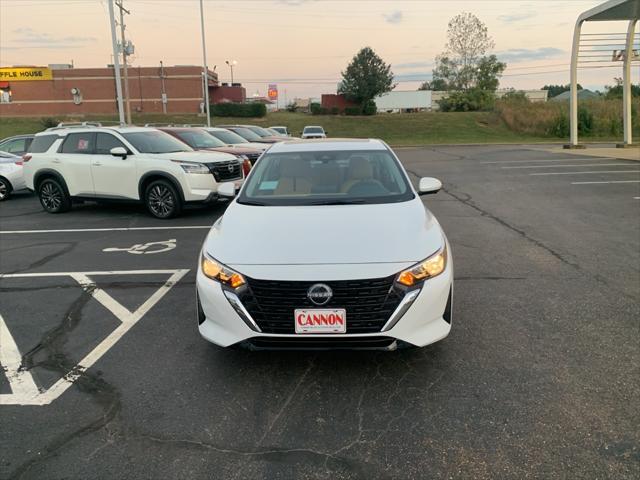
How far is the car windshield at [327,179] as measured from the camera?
4676 millimetres

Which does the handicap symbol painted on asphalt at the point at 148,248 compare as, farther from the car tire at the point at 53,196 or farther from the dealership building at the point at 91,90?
the dealership building at the point at 91,90

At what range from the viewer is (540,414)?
3.18 meters

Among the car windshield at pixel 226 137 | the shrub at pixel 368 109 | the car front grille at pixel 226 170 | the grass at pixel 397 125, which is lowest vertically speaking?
the car front grille at pixel 226 170

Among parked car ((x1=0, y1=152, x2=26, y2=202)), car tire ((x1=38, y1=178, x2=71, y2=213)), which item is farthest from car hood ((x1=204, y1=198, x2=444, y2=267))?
parked car ((x1=0, y1=152, x2=26, y2=202))

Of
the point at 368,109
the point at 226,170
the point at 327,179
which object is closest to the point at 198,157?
the point at 226,170

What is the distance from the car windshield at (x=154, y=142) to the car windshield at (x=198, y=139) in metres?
2.12

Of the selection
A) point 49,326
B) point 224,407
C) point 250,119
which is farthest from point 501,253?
point 250,119

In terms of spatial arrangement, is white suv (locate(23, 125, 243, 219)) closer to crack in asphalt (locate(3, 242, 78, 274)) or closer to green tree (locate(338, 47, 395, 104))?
crack in asphalt (locate(3, 242, 78, 274))

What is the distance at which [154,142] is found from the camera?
10.6 m

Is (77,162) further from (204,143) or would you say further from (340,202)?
(340,202)

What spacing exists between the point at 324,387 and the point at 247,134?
17.7m

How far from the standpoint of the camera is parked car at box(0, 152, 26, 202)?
44.0 feet

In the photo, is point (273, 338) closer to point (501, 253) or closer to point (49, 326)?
point (49, 326)

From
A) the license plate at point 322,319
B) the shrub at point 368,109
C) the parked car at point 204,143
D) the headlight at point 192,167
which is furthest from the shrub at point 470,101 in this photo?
the license plate at point 322,319
